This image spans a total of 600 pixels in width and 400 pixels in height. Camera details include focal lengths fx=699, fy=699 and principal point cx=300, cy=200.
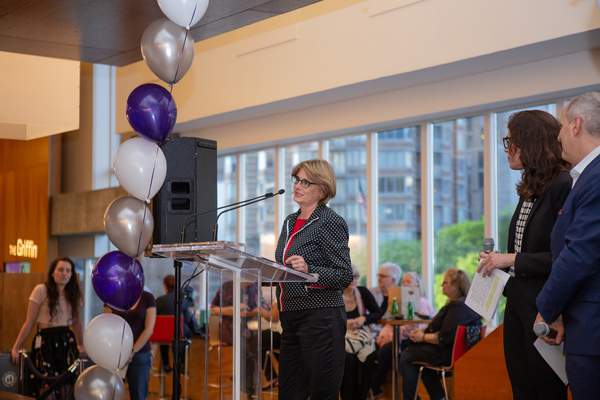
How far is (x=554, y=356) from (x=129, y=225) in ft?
7.55

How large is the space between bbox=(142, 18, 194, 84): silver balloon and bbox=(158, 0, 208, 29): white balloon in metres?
0.08

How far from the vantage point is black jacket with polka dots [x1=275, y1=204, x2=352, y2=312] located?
138 inches

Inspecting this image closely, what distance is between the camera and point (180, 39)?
4109 mm

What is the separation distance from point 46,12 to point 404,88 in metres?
4.67

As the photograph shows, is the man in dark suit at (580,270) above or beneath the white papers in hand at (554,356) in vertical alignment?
above

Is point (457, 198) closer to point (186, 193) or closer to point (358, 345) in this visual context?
point (358, 345)

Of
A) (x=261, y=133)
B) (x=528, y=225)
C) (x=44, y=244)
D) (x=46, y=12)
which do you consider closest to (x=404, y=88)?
(x=261, y=133)

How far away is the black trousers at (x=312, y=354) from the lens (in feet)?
11.2

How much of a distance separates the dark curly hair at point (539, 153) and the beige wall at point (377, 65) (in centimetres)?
384

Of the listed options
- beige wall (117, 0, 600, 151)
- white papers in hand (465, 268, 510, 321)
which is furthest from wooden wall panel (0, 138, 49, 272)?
white papers in hand (465, 268, 510, 321)

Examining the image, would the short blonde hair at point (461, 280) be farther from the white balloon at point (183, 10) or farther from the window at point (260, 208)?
the window at point (260, 208)

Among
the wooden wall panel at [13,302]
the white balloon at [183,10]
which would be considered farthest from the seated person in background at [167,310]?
the white balloon at [183,10]

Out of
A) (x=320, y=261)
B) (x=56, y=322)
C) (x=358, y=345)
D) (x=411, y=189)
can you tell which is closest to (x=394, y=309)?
(x=358, y=345)

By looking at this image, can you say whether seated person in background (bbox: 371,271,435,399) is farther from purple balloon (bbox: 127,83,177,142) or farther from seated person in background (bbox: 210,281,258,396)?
seated person in background (bbox: 210,281,258,396)
